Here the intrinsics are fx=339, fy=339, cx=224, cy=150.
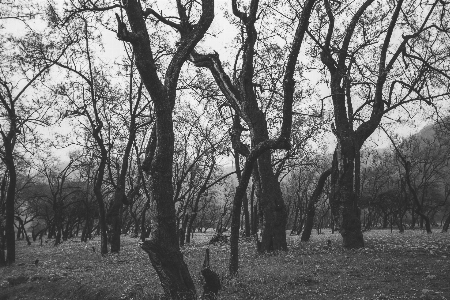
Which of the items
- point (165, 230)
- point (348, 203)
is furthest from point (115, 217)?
point (165, 230)

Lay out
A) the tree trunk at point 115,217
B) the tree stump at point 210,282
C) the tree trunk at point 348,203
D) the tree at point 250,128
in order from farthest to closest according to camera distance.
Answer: the tree trunk at point 115,217
the tree trunk at point 348,203
the tree at point 250,128
the tree stump at point 210,282

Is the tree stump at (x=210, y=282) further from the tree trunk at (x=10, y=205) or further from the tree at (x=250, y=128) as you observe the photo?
the tree trunk at (x=10, y=205)

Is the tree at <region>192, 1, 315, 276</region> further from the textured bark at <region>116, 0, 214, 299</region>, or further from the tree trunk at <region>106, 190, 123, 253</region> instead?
the tree trunk at <region>106, 190, 123, 253</region>

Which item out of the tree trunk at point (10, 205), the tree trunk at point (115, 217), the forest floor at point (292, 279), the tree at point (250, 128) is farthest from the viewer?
the tree trunk at point (115, 217)

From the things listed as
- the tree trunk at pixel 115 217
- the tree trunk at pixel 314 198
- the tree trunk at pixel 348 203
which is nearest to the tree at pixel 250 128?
the tree trunk at pixel 348 203

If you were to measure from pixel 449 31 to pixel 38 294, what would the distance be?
19.9 meters

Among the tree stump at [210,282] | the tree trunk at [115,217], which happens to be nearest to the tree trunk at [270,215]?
the tree stump at [210,282]

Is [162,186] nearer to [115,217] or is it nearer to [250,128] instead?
[250,128]

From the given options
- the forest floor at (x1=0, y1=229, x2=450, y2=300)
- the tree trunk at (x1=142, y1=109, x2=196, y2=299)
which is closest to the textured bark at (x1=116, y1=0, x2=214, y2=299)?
the tree trunk at (x1=142, y1=109, x2=196, y2=299)

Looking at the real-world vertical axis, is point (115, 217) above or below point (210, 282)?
above

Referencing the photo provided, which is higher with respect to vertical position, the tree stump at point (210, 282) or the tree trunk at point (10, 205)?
the tree trunk at point (10, 205)

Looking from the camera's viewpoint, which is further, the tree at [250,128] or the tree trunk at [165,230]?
the tree at [250,128]

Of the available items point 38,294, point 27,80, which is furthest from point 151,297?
point 27,80

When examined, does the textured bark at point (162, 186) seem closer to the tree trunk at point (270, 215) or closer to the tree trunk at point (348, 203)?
the tree trunk at point (270, 215)
